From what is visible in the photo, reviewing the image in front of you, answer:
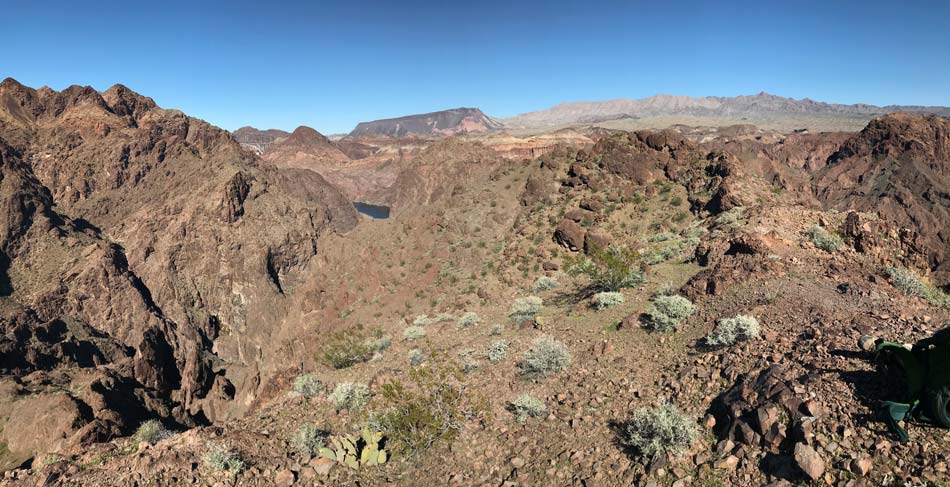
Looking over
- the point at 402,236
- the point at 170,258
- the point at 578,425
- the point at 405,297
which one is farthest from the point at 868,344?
the point at 170,258

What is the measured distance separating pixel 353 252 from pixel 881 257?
25.0m

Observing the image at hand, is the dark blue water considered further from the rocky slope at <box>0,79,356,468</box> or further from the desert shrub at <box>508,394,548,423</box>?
the desert shrub at <box>508,394,548,423</box>

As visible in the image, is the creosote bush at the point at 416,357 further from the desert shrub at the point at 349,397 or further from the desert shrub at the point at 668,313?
the desert shrub at the point at 668,313

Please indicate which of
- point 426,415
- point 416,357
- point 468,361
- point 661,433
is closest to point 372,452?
point 426,415

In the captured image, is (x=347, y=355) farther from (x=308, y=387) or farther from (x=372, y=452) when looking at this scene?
(x=372, y=452)

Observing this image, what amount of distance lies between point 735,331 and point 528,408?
15.3ft

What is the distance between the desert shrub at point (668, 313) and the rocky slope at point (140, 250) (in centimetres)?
1604

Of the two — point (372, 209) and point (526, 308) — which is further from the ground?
point (526, 308)

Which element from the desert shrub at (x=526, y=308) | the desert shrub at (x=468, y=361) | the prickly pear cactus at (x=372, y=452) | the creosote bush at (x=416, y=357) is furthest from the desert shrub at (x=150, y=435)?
the desert shrub at (x=526, y=308)

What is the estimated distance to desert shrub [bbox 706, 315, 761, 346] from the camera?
9.21 meters

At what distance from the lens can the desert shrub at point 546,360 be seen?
1107 centimetres

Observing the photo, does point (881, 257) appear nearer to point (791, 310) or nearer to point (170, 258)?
point (791, 310)

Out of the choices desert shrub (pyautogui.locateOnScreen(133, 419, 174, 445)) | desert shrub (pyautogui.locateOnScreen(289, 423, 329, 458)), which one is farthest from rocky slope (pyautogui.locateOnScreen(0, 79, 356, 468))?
desert shrub (pyautogui.locateOnScreen(289, 423, 329, 458))

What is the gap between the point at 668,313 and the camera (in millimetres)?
11859
